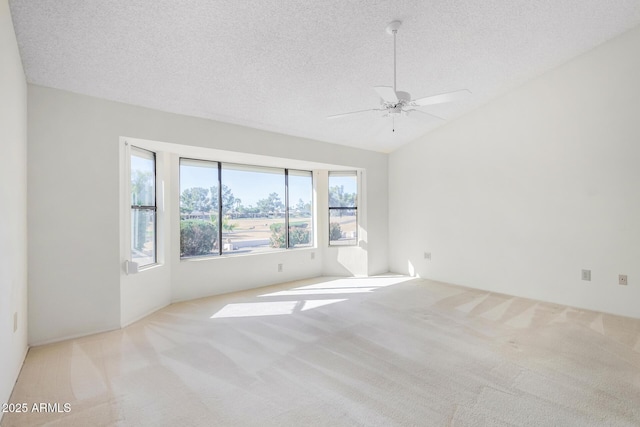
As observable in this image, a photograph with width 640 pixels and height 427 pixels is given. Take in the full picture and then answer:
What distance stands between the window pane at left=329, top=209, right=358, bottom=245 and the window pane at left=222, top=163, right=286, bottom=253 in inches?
41.5

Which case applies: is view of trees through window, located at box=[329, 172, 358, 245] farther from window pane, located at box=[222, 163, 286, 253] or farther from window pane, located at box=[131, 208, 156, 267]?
window pane, located at box=[131, 208, 156, 267]

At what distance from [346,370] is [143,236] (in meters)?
3.17

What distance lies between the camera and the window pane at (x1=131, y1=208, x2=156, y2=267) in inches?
151

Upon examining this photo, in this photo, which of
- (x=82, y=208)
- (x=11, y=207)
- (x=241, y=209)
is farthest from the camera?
(x=241, y=209)

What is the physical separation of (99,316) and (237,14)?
3.38 meters

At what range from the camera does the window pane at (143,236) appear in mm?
3828

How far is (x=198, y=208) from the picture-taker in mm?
4805

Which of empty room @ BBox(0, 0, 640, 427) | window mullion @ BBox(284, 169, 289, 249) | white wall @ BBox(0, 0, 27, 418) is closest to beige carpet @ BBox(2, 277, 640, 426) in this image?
empty room @ BBox(0, 0, 640, 427)

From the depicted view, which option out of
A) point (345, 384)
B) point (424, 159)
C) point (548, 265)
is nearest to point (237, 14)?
point (345, 384)

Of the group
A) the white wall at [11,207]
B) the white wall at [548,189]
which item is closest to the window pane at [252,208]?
the white wall at [11,207]

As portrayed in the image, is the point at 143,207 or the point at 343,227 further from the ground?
the point at 143,207

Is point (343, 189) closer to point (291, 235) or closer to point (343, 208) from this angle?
point (343, 208)

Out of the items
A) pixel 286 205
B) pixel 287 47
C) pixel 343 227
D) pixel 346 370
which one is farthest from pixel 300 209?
pixel 346 370

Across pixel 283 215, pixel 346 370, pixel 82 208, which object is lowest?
pixel 346 370
